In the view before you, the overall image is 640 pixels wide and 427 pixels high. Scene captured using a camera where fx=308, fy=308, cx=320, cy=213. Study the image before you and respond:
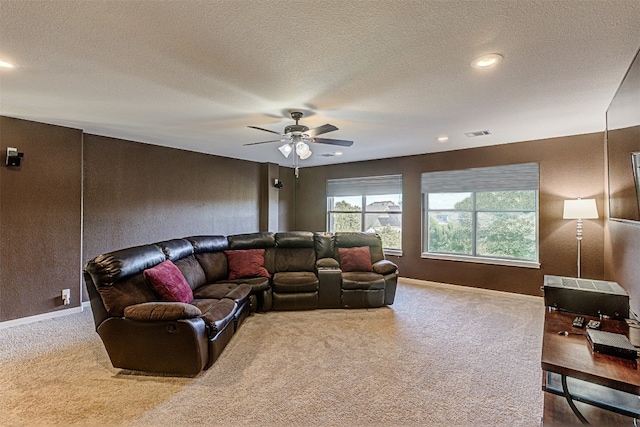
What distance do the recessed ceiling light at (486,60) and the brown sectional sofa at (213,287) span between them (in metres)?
2.87

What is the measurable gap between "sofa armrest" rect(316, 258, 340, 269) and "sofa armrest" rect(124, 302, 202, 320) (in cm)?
236

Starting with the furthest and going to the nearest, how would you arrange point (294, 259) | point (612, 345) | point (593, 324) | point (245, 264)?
1. point (294, 259)
2. point (245, 264)
3. point (593, 324)
4. point (612, 345)

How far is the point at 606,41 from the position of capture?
1954mm

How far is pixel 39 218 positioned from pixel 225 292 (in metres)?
2.51

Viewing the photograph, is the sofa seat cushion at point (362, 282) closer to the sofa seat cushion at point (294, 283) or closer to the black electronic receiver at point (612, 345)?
the sofa seat cushion at point (294, 283)

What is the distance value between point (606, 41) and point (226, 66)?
2546 mm

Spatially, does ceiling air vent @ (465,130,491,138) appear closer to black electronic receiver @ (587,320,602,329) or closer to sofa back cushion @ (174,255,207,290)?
black electronic receiver @ (587,320,602,329)

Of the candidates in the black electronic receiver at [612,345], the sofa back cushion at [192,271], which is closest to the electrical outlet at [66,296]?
the sofa back cushion at [192,271]

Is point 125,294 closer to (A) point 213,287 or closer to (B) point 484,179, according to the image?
(A) point 213,287

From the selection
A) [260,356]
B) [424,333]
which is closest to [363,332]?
[424,333]

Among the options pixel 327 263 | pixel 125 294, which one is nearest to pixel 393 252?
pixel 327 263

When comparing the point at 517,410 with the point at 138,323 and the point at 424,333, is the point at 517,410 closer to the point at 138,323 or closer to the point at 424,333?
the point at 424,333

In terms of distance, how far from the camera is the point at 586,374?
4.44ft

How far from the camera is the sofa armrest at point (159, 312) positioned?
2398 mm
